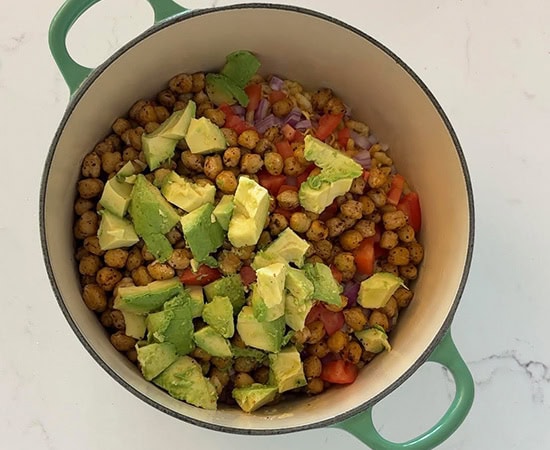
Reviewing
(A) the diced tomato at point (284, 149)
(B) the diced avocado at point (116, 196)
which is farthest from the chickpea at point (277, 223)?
(B) the diced avocado at point (116, 196)

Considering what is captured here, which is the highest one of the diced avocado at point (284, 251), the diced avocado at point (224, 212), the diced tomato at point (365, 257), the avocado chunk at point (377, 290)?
the diced avocado at point (224, 212)

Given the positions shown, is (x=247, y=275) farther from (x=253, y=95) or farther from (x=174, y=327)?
(x=253, y=95)

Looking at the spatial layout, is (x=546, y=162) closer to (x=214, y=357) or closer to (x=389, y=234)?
(x=389, y=234)

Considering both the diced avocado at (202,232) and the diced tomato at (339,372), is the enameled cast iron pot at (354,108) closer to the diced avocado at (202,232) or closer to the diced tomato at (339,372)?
the diced tomato at (339,372)

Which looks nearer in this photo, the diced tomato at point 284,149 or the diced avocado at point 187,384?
the diced avocado at point 187,384

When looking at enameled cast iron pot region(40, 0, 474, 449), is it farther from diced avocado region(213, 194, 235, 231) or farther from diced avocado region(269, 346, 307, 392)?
diced avocado region(213, 194, 235, 231)

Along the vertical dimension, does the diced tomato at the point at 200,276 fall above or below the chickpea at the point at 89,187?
below

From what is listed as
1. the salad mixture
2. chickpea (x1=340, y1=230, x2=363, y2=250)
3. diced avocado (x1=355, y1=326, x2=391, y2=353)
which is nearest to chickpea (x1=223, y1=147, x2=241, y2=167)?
the salad mixture
